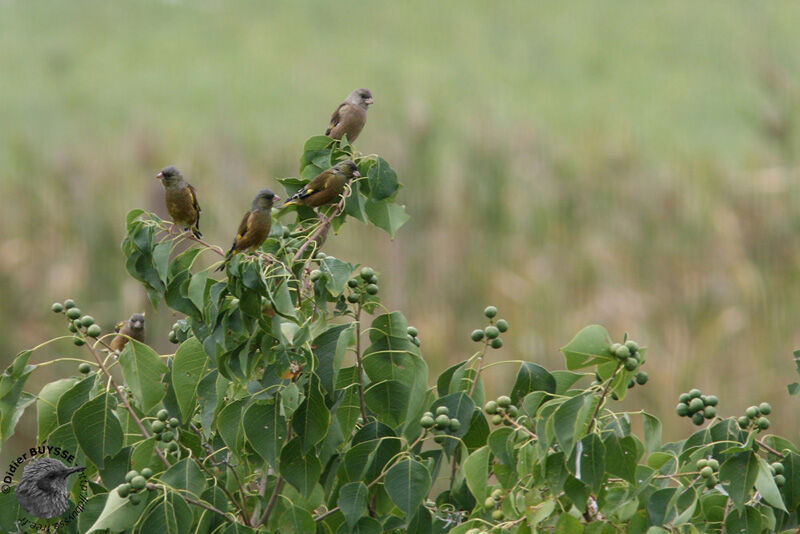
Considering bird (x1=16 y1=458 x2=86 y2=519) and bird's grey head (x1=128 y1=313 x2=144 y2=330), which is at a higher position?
bird's grey head (x1=128 y1=313 x2=144 y2=330)

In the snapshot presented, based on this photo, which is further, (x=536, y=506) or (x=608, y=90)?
(x=608, y=90)

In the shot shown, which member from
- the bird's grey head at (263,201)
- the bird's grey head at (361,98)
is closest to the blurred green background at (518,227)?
the bird's grey head at (361,98)

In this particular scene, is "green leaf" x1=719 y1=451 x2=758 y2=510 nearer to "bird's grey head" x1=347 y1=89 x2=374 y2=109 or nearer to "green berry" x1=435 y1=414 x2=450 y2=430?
"green berry" x1=435 y1=414 x2=450 y2=430

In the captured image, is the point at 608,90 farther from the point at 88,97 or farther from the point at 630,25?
the point at 88,97

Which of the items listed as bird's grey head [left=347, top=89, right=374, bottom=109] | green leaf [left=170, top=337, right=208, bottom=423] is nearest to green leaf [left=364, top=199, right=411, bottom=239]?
green leaf [left=170, top=337, right=208, bottom=423]

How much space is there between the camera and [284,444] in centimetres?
163

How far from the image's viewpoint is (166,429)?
1750mm

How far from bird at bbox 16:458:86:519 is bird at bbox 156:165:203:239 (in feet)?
2.22

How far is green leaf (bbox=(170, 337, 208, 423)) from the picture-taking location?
1.77 m

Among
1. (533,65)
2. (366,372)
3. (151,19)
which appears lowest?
(366,372)

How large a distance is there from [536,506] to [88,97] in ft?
31.3

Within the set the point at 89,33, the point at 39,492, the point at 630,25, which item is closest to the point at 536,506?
the point at 39,492

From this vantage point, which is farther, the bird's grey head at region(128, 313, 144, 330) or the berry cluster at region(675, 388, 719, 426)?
the bird's grey head at region(128, 313, 144, 330)

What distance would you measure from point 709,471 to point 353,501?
20.0 inches
